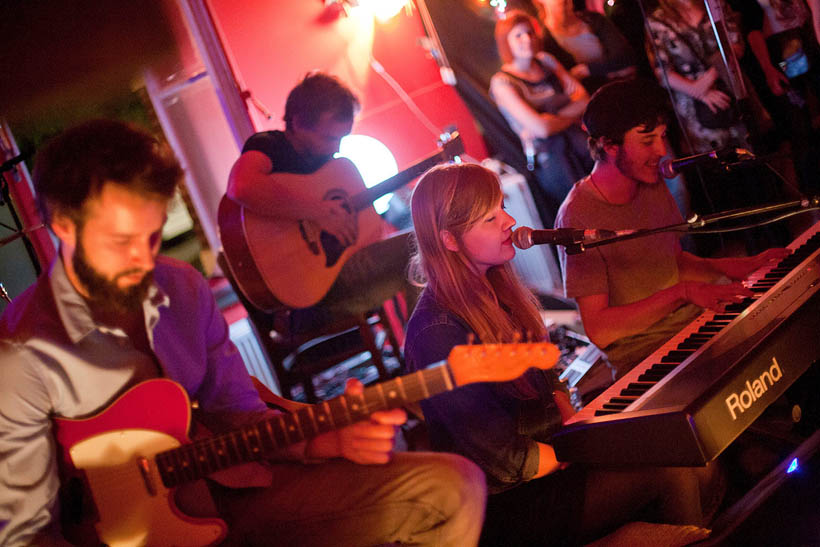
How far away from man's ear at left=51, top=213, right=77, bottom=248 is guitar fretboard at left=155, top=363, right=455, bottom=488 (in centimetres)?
59

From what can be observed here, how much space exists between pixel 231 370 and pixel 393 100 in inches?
153

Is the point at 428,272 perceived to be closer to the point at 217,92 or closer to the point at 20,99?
the point at 20,99

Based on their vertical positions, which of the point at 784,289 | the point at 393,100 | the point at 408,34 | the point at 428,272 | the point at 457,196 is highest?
the point at 408,34

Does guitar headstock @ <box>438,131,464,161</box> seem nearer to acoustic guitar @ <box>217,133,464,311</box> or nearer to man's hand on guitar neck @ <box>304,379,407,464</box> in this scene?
acoustic guitar @ <box>217,133,464,311</box>

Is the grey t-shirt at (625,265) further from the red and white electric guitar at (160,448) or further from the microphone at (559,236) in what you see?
the red and white electric guitar at (160,448)

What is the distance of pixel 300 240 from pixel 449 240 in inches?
60.6

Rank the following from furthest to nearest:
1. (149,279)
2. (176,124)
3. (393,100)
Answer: (393,100) → (176,124) → (149,279)

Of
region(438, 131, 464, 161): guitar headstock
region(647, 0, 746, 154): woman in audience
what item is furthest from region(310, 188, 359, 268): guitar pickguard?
region(647, 0, 746, 154): woman in audience

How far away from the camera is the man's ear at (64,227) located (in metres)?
1.55

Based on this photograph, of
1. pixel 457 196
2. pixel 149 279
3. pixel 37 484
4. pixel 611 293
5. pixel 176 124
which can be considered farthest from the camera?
pixel 176 124

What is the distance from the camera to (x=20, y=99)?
10.1 ft

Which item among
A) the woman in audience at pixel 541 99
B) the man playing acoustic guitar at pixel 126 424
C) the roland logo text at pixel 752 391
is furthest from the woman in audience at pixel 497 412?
the woman in audience at pixel 541 99

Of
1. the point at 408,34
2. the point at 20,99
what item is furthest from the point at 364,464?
the point at 408,34

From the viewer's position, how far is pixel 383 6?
5.07m
